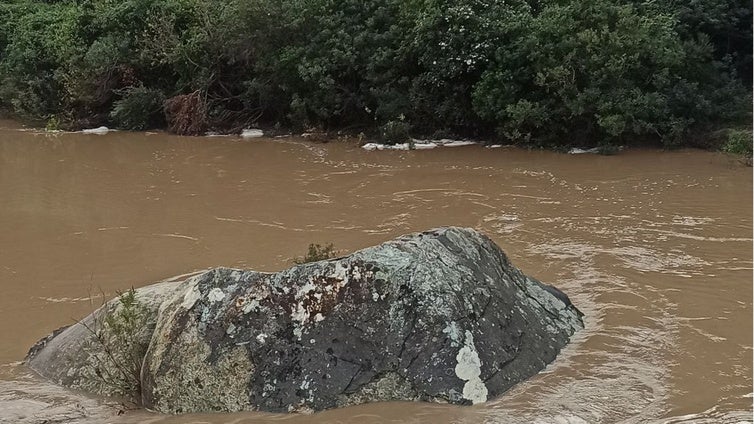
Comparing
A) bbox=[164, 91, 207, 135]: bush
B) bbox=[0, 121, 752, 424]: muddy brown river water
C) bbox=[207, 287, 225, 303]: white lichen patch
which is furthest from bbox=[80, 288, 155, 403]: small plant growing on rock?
bbox=[164, 91, 207, 135]: bush

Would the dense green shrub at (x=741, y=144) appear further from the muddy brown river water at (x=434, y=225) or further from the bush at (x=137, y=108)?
the bush at (x=137, y=108)

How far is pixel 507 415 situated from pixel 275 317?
143 centimetres

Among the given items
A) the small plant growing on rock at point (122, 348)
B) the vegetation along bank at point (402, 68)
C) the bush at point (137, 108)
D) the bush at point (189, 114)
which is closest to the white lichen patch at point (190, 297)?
the small plant growing on rock at point (122, 348)

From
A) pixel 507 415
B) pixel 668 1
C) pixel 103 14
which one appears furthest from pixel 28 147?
pixel 507 415

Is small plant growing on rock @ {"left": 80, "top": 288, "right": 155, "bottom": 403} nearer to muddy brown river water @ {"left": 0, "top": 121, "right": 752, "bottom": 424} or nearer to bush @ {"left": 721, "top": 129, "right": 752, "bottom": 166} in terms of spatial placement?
muddy brown river water @ {"left": 0, "top": 121, "right": 752, "bottom": 424}

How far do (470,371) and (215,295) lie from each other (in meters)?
1.57

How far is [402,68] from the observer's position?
14703 millimetres

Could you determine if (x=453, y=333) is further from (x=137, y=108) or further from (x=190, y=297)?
(x=137, y=108)

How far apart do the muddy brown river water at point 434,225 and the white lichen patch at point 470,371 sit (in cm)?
9

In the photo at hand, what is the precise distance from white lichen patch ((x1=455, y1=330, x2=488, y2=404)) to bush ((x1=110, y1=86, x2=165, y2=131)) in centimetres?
1348

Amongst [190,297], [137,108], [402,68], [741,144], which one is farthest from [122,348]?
[137,108]

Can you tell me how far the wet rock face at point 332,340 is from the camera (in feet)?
14.6

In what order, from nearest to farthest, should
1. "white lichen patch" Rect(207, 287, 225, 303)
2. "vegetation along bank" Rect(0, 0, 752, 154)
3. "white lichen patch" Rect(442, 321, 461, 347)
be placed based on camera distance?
1. "white lichen patch" Rect(442, 321, 461, 347)
2. "white lichen patch" Rect(207, 287, 225, 303)
3. "vegetation along bank" Rect(0, 0, 752, 154)

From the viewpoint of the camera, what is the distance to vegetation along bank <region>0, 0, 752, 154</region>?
42.0ft
